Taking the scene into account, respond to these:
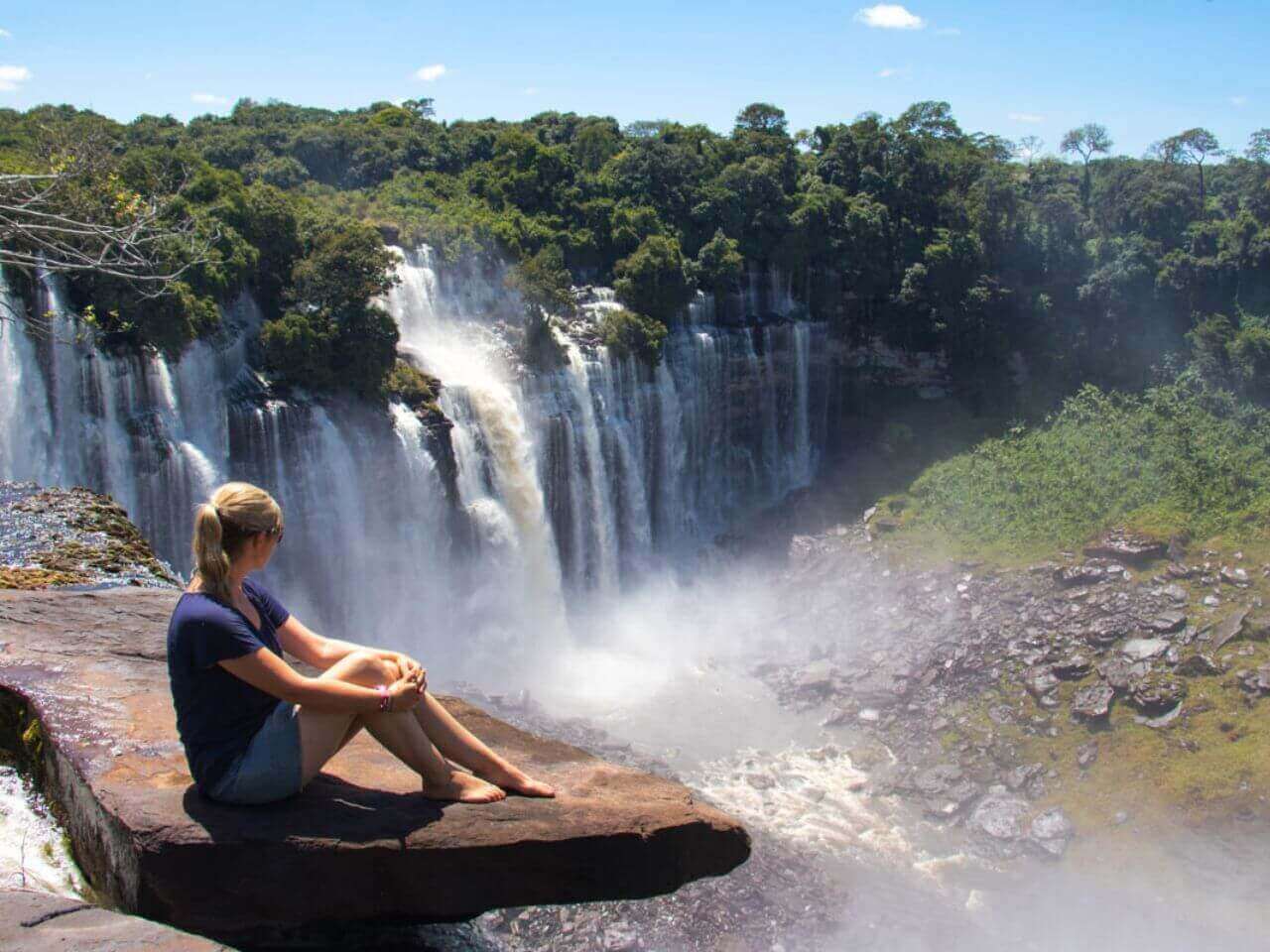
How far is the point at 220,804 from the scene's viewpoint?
4660mm

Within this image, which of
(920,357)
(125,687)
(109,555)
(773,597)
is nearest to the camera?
(125,687)

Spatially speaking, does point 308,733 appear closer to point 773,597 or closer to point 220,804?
point 220,804

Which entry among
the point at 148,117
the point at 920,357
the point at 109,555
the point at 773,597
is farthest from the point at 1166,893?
the point at 148,117

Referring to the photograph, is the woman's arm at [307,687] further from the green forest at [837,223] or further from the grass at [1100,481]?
the grass at [1100,481]

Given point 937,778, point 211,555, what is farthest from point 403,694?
point 937,778

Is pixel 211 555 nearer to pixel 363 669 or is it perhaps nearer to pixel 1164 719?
pixel 363 669

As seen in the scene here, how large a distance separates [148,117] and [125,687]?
36.4m

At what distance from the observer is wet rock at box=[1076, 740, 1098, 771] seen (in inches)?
797

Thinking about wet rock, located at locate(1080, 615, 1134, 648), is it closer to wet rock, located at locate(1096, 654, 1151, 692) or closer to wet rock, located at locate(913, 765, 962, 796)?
wet rock, located at locate(1096, 654, 1151, 692)

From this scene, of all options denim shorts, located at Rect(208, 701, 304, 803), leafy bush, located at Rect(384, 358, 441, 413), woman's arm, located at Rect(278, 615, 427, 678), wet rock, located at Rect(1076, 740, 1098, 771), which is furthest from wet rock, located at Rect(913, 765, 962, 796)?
denim shorts, located at Rect(208, 701, 304, 803)

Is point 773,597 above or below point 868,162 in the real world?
below

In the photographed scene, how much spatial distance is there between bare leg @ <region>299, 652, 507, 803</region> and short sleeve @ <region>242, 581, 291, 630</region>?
0.52m

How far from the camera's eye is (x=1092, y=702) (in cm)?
2125

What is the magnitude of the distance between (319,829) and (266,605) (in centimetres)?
116
